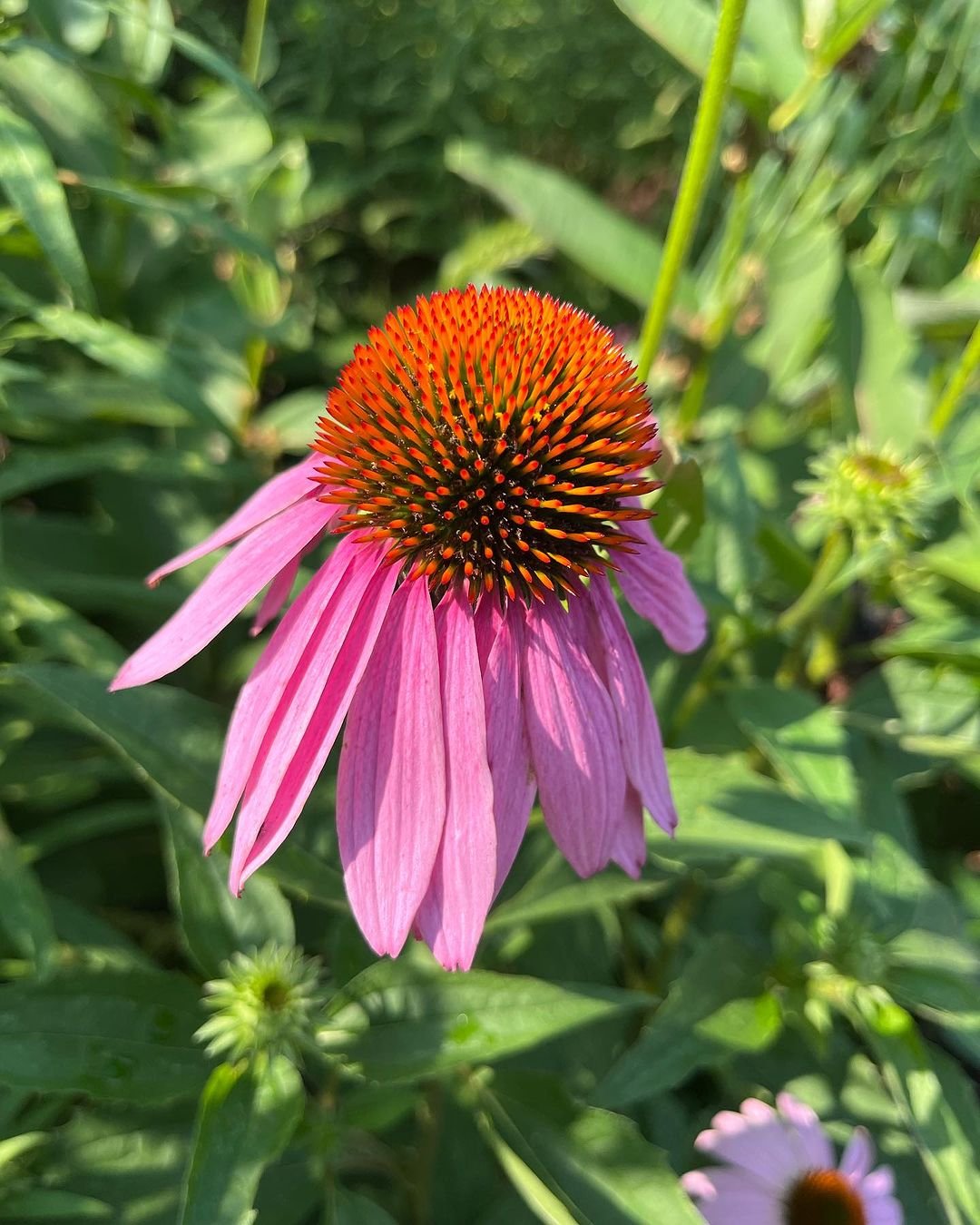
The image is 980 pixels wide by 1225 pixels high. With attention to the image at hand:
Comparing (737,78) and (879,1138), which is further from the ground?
(737,78)

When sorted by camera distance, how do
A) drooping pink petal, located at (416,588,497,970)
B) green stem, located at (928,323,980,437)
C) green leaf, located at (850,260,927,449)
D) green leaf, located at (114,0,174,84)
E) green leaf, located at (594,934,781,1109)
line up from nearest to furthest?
drooping pink petal, located at (416,588,497,970)
green leaf, located at (594,934,781,1109)
green stem, located at (928,323,980,437)
green leaf, located at (114,0,174,84)
green leaf, located at (850,260,927,449)

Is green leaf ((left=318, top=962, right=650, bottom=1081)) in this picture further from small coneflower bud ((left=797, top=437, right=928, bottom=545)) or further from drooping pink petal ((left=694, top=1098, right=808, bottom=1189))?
small coneflower bud ((left=797, top=437, right=928, bottom=545))

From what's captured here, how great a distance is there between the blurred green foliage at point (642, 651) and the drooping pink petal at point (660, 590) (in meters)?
0.06

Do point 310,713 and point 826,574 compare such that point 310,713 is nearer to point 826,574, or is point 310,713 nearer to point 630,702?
point 630,702

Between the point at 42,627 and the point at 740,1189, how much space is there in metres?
0.83

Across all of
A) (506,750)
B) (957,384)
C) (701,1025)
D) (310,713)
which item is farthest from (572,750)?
(957,384)

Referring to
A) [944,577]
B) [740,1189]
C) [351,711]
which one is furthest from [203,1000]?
[944,577]

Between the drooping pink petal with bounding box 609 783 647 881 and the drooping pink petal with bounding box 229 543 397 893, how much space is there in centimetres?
21

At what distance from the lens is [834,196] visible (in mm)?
1237

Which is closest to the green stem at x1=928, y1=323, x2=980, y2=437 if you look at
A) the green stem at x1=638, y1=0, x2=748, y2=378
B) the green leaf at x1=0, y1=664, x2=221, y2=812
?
the green stem at x1=638, y1=0, x2=748, y2=378

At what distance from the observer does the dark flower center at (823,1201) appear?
0.84 meters

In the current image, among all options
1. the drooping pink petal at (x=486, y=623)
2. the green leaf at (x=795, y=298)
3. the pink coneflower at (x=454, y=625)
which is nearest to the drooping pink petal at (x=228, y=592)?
the pink coneflower at (x=454, y=625)

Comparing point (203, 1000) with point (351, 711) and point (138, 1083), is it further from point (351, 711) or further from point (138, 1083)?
point (351, 711)

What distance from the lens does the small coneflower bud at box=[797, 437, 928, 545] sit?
34.3 inches
